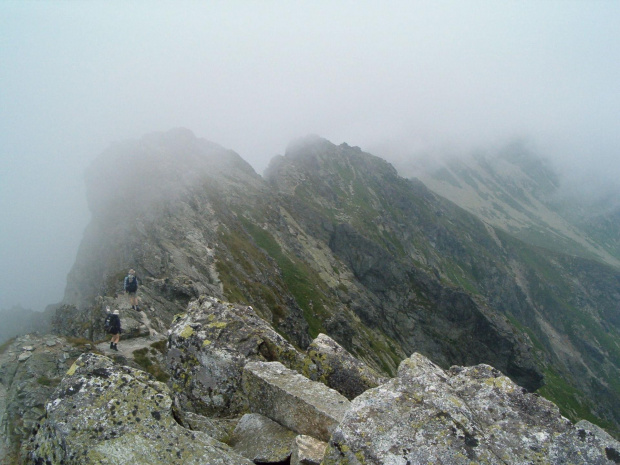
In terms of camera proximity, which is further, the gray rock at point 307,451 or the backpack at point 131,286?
the backpack at point 131,286

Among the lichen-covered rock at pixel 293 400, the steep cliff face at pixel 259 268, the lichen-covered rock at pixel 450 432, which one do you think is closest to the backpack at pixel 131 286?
the steep cliff face at pixel 259 268

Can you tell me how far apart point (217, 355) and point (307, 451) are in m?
5.48

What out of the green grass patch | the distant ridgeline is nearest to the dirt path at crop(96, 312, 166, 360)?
the distant ridgeline

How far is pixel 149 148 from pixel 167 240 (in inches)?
3651

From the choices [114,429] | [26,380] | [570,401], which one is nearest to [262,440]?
[114,429]

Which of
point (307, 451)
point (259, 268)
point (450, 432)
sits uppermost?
point (450, 432)

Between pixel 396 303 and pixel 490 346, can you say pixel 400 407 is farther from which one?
pixel 490 346

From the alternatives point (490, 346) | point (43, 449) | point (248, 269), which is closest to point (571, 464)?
point (43, 449)

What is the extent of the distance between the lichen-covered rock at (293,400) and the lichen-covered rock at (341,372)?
2126 mm

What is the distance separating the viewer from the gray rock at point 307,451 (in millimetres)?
8031

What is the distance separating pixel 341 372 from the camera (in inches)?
525

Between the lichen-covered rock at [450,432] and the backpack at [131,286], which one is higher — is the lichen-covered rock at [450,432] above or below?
above

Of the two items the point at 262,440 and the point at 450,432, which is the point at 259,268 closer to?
the point at 262,440

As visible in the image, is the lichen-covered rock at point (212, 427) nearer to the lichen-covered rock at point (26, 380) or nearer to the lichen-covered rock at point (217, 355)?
the lichen-covered rock at point (217, 355)
